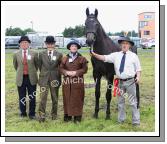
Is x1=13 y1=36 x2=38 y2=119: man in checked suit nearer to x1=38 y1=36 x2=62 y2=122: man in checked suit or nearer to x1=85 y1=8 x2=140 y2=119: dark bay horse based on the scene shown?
x1=38 y1=36 x2=62 y2=122: man in checked suit

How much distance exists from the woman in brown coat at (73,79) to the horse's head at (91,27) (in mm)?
391

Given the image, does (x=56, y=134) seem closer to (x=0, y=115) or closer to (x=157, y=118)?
(x=0, y=115)

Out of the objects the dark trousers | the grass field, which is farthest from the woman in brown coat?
the dark trousers

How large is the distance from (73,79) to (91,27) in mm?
1263

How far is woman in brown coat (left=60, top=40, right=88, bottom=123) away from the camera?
836 cm

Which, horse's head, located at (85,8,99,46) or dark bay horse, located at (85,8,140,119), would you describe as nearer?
horse's head, located at (85,8,99,46)

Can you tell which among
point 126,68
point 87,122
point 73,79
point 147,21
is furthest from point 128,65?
point 147,21

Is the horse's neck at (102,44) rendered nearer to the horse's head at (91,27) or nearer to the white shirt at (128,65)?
the horse's head at (91,27)

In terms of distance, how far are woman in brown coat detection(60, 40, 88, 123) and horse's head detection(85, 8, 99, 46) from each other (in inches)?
15.4

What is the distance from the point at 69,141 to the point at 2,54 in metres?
2.50

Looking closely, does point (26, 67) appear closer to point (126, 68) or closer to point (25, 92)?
point (25, 92)

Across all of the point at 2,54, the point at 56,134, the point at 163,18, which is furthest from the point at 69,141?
the point at 163,18

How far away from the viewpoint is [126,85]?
26.8 feet

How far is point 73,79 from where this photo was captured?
8438 millimetres
